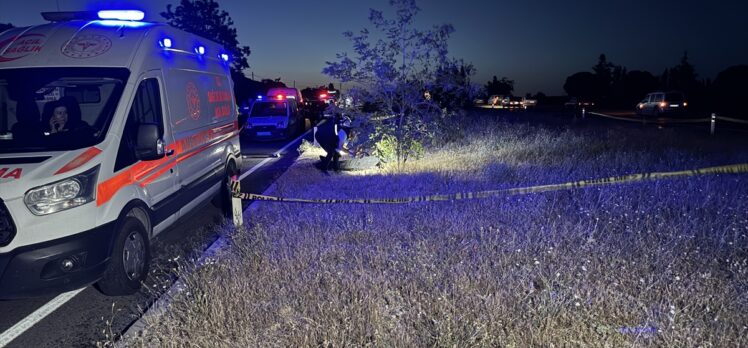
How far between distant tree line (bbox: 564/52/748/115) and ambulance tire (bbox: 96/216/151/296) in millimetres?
36139

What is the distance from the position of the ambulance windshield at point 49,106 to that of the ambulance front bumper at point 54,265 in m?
0.88

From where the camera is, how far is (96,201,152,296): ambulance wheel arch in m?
4.25

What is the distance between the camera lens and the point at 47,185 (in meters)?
3.64

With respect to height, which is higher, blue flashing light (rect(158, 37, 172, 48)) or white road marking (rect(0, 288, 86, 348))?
blue flashing light (rect(158, 37, 172, 48))

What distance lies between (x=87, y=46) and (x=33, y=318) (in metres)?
2.61

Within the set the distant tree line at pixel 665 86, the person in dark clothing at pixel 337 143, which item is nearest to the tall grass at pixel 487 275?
the person in dark clothing at pixel 337 143

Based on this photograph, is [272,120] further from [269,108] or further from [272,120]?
[269,108]

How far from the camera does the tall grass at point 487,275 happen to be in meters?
3.23

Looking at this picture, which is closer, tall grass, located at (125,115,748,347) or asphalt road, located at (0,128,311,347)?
tall grass, located at (125,115,748,347)

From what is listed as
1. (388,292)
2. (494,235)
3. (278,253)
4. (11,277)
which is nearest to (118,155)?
(11,277)

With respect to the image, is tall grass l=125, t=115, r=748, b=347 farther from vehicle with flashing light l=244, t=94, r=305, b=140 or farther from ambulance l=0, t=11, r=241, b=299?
vehicle with flashing light l=244, t=94, r=305, b=140

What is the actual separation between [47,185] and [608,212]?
5590mm

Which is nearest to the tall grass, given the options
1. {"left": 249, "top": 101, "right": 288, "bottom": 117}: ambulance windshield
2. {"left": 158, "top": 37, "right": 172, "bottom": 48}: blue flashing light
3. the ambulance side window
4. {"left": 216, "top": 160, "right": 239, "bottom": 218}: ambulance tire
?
{"left": 216, "top": 160, "right": 239, "bottom": 218}: ambulance tire

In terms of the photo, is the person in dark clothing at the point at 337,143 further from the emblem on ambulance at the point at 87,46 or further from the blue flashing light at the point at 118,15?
A: the emblem on ambulance at the point at 87,46
